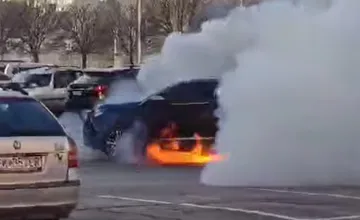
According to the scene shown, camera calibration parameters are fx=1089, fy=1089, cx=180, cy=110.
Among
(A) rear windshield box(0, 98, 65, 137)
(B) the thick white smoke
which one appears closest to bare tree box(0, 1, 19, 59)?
(B) the thick white smoke

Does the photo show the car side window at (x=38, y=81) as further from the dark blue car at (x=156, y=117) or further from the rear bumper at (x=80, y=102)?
the dark blue car at (x=156, y=117)

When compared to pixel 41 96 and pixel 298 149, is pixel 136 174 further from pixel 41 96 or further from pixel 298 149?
pixel 41 96

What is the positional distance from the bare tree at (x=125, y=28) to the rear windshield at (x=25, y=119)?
4428cm

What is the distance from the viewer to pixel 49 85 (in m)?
35.3

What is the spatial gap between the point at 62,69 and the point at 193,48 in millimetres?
14653

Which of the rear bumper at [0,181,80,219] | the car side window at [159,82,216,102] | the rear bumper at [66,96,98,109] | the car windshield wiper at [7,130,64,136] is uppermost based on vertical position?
the rear bumper at [66,96,98,109]

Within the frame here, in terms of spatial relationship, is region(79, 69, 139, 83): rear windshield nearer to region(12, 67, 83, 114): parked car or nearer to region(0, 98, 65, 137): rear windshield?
region(12, 67, 83, 114): parked car

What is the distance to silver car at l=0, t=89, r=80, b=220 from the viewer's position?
10031mm

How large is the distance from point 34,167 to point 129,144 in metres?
9.62

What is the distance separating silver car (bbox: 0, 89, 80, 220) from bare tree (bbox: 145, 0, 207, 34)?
132 ft

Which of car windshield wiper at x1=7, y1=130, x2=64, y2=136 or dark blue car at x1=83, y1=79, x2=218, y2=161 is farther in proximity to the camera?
dark blue car at x1=83, y1=79, x2=218, y2=161

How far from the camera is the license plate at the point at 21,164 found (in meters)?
10.0

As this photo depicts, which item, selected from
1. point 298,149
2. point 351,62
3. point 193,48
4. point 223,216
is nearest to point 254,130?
point 298,149

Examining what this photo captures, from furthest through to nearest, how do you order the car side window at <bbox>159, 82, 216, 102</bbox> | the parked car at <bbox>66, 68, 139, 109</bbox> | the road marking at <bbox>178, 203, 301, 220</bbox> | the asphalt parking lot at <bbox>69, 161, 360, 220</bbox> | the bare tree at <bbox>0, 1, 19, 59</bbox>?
1. the bare tree at <bbox>0, 1, 19, 59</bbox>
2. the parked car at <bbox>66, 68, 139, 109</bbox>
3. the car side window at <bbox>159, 82, 216, 102</bbox>
4. the asphalt parking lot at <bbox>69, 161, 360, 220</bbox>
5. the road marking at <bbox>178, 203, 301, 220</bbox>
